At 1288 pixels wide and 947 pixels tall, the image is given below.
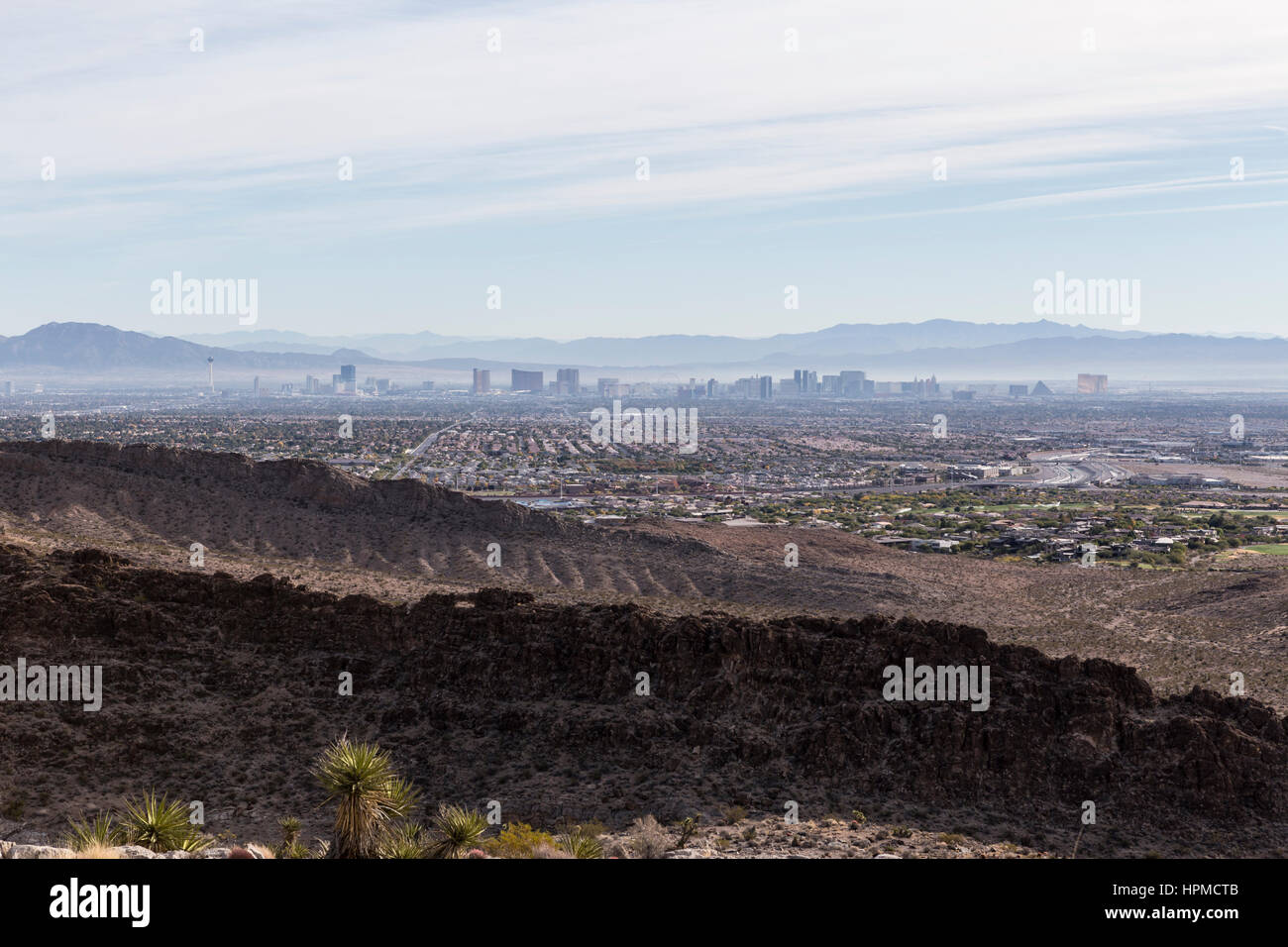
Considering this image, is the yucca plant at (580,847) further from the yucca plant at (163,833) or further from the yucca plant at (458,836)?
the yucca plant at (163,833)

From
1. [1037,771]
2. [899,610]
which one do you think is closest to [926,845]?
[1037,771]

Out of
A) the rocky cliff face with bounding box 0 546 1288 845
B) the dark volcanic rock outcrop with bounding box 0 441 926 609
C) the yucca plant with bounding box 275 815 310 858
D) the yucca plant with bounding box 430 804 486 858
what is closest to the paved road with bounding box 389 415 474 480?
the dark volcanic rock outcrop with bounding box 0 441 926 609

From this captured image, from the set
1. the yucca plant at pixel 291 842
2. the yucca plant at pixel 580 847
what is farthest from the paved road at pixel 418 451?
the yucca plant at pixel 580 847

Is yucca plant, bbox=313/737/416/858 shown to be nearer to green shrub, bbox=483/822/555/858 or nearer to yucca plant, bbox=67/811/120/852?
green shrub, bbox=483/822/555/858

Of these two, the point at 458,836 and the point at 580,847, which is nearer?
the point at 580,847

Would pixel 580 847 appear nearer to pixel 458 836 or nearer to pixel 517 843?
pixel 517 843

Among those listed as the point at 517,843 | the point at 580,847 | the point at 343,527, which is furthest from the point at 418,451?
the point at 580,847

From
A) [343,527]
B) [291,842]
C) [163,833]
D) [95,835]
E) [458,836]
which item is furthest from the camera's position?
[343,527]

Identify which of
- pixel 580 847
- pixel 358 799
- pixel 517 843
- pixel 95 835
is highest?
pixel 358 799
